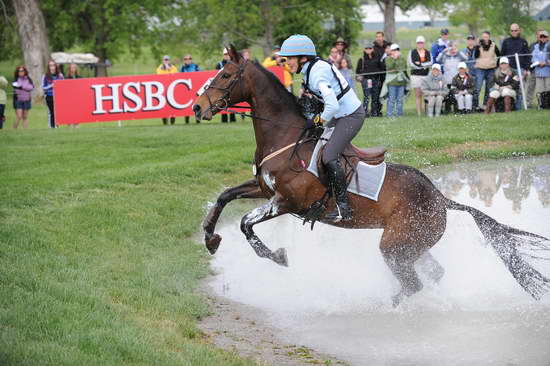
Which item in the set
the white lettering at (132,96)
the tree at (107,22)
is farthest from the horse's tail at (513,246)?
the tree at (107,22)

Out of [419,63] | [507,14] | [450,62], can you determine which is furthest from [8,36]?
[450,62]

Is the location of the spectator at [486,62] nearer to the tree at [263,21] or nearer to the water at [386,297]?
the water at [386,297]

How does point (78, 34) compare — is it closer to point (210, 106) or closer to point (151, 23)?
point (151, 23)

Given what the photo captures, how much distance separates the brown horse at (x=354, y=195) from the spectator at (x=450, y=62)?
13.6m

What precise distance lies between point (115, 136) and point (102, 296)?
13045mm

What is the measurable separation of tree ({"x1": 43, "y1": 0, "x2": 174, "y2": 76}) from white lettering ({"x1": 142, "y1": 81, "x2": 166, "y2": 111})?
24.7m

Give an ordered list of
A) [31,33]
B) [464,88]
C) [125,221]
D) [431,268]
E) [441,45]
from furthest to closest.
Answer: [31,33] < [441,45] < [464,88] < [125,221] < [431,268]

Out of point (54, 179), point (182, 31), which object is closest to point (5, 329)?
point (54, 179)

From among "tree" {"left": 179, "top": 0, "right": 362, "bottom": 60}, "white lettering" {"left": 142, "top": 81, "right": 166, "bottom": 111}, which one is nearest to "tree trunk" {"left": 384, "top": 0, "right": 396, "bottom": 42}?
"tree" {"left": 179, "top": 0, "right": 362, "bottom": 60}

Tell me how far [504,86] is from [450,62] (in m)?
1.59

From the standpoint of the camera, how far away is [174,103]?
76.9ft

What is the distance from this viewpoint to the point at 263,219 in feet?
28.5

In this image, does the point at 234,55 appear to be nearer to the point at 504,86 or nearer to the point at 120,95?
the point at 504,86

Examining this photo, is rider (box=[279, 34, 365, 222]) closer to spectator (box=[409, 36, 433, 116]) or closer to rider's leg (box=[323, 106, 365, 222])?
rider's leg (box=[323, 106, 365, 222])
